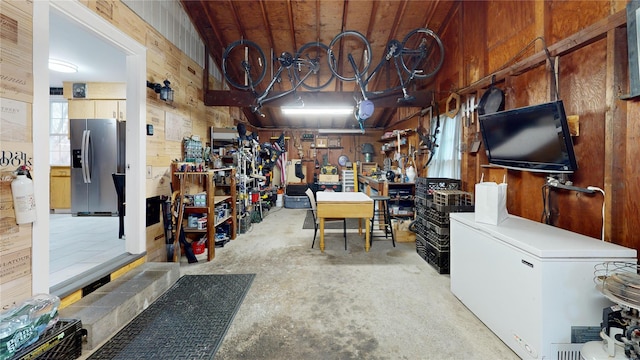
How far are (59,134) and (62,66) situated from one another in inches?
90.1

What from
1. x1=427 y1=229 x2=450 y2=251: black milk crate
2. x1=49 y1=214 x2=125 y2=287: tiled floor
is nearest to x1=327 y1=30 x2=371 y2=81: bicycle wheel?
x1=427 y1=229 x2=450 y2=251: black milk crate

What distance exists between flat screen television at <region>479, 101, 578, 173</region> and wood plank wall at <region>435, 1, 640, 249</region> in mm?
200

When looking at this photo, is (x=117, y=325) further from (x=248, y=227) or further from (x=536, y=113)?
(x=536, y=113)

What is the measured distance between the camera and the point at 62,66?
4.12 m

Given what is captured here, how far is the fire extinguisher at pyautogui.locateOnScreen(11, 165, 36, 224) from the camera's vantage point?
166 centimetres

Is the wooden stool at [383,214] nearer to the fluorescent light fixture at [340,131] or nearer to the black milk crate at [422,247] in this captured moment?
the black milk crate at [422,247]

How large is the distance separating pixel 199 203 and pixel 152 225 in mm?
634

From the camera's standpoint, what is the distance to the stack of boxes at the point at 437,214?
3109 millimetres

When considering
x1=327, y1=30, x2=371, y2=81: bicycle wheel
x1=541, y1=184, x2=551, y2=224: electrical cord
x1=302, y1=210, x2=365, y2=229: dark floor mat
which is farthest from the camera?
x1=302, y1=210, x2=365, y2=229: dark floor mat

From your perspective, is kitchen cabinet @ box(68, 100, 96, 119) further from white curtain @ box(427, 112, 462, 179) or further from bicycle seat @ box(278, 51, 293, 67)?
white curtain @ box(427, 112, 462, 179)

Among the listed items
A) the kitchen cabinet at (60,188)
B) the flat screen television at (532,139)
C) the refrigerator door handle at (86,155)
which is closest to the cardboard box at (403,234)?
the flat screen television at (532,139)

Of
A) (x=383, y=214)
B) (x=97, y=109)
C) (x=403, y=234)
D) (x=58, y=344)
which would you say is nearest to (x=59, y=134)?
(x=97, y=109)

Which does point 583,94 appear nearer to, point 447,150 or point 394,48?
point 447,150

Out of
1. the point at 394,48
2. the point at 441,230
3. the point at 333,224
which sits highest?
the point at 394,48
